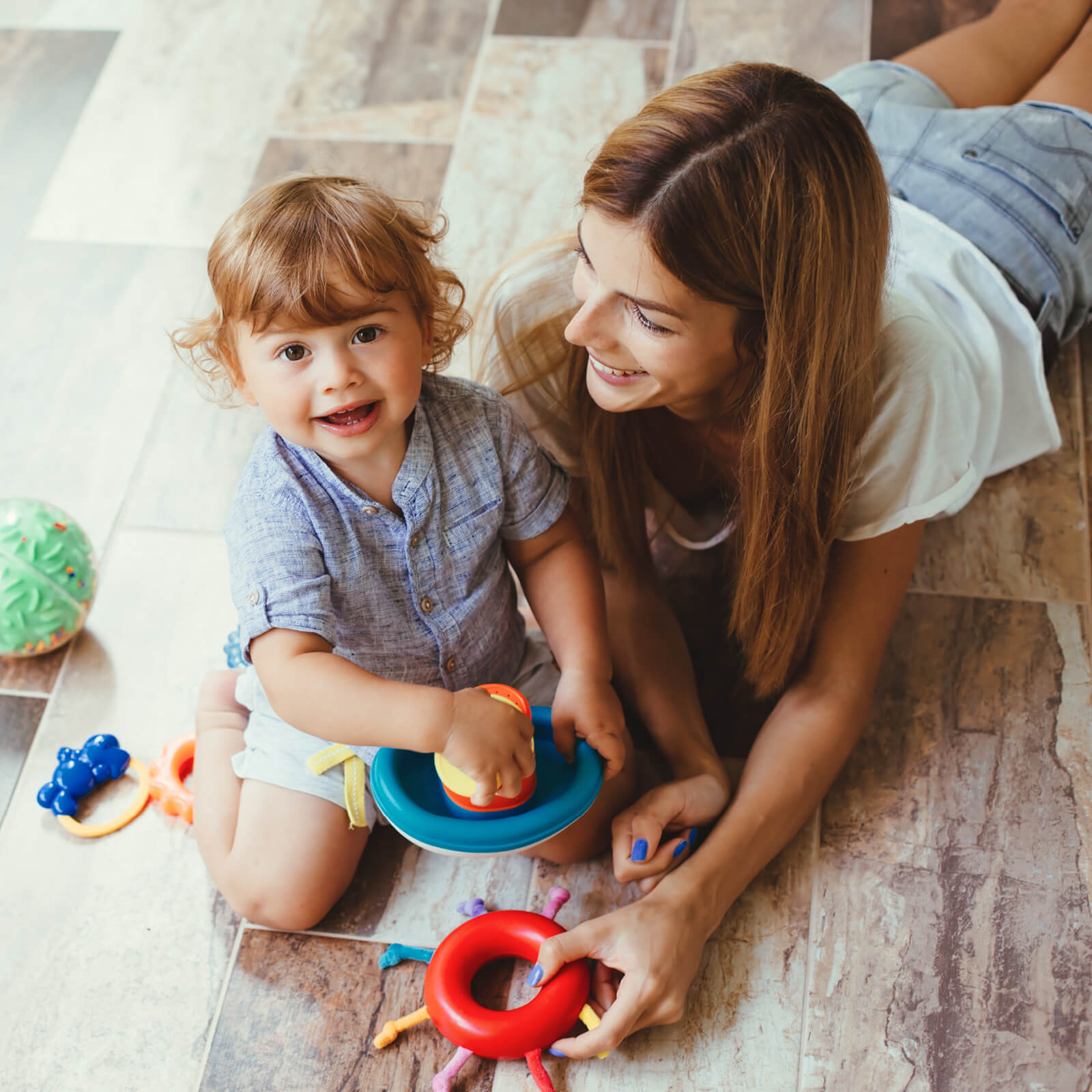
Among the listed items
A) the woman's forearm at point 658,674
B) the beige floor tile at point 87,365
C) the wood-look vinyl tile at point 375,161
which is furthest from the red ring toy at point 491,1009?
the wood-look vinyl tile at point 375,161

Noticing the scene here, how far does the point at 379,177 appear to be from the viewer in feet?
5.99

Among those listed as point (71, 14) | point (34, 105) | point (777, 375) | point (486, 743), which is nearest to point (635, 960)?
point (486, 743)

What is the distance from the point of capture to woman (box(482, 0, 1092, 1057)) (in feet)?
2.93

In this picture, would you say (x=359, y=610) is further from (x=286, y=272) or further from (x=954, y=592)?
(x=954, y=592)

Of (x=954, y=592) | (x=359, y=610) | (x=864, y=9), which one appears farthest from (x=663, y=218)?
(x=864, y=9)

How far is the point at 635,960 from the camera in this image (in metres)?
1.01

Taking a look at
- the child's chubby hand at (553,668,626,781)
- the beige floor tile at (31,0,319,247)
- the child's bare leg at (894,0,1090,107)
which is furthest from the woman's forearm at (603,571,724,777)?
the beige floor tile at (31,0,319,247)

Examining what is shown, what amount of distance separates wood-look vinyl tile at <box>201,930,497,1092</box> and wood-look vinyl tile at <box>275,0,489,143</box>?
1334mm

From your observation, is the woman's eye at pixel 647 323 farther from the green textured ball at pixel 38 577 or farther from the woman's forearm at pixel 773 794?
the green textured ball at pixel 38 577

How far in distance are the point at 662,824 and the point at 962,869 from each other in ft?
1.04

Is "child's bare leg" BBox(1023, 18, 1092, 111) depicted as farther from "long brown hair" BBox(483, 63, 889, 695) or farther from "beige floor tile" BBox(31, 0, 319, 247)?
"beige floor tile" BBox(31, 0, 319, 247)

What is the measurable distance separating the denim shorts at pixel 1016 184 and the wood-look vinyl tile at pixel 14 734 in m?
1.18

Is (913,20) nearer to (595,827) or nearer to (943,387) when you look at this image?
(943,387)

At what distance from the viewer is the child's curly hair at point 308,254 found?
884 millimetres
